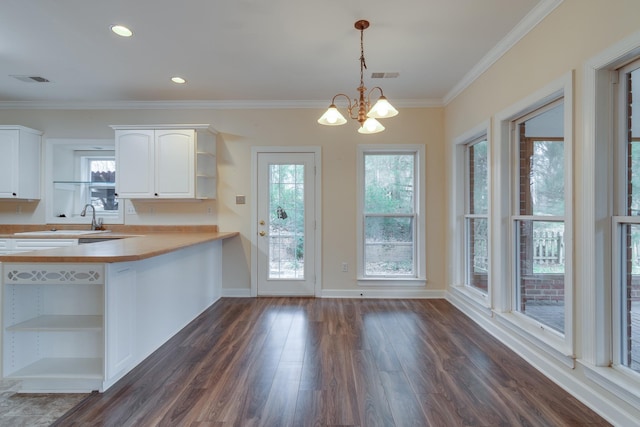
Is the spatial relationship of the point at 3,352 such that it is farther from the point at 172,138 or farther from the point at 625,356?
the point at 625,356

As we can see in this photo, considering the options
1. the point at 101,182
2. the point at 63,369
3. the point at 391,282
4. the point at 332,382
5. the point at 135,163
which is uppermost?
the point at 135,163

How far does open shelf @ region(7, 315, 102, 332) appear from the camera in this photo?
1.99 metres

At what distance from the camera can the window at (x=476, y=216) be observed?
333cm

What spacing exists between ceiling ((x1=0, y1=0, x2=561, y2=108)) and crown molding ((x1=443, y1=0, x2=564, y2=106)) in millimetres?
11

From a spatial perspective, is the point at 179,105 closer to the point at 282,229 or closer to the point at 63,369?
the point at 282,229

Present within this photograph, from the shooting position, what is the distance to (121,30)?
8.37 ft

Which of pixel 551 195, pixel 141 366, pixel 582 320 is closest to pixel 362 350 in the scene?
pixel 582 320

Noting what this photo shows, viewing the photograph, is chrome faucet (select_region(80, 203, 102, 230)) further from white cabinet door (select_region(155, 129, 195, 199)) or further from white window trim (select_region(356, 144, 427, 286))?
white window trim (select_region(356, 144, 427, 286))

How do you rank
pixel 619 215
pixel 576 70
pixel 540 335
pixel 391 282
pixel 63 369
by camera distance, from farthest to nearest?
1. pixel 391 282
2. pixel 540 335
3. pixel 63 369
4. pixel 576 70
5. pixel 619 215

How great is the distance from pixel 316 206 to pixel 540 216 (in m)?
2.53

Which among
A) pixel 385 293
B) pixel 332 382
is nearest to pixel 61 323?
pixel 332 382

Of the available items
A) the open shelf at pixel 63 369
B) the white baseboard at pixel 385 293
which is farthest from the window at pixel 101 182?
the white baseboard at pixel 385 293

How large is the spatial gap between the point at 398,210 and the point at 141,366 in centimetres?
334

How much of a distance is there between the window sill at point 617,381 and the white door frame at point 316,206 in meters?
2.86
